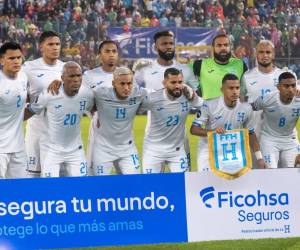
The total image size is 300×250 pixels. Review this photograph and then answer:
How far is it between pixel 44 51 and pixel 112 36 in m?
18.1

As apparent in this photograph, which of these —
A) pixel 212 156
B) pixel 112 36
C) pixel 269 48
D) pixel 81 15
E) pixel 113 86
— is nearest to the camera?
pixel 212 156

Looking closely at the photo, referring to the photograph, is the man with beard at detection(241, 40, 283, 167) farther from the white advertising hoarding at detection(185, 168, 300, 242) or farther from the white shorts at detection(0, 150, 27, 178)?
the white shorts at detection(0, 150, 27, 178)

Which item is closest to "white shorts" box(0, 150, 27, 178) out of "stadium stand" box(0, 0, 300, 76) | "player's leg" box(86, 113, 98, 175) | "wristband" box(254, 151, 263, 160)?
"player's leg" box(86, 113, 98, 175)

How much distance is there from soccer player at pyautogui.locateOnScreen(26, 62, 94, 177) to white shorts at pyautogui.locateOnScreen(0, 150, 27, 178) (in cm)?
25

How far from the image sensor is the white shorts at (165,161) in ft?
32.8

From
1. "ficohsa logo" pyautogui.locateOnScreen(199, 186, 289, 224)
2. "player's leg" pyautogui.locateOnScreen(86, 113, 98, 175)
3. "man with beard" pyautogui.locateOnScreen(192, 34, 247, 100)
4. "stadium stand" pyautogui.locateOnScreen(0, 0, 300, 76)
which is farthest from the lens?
"stadium stand" pyautogui.locateOnScreen(0, 0, 300, 76)

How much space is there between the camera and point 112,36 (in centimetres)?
2808

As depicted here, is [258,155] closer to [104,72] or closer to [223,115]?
[223,115]

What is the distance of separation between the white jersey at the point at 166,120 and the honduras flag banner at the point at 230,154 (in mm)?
1165

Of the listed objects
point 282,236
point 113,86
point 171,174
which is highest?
point 113,86

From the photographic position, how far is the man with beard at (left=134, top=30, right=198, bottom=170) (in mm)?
10102

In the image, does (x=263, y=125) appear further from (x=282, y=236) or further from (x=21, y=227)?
(x=21, y=227)

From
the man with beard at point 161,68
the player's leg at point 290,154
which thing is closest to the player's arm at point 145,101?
the man with beard at point 161,68

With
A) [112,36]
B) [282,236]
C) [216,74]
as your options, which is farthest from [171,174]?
[112,36]
